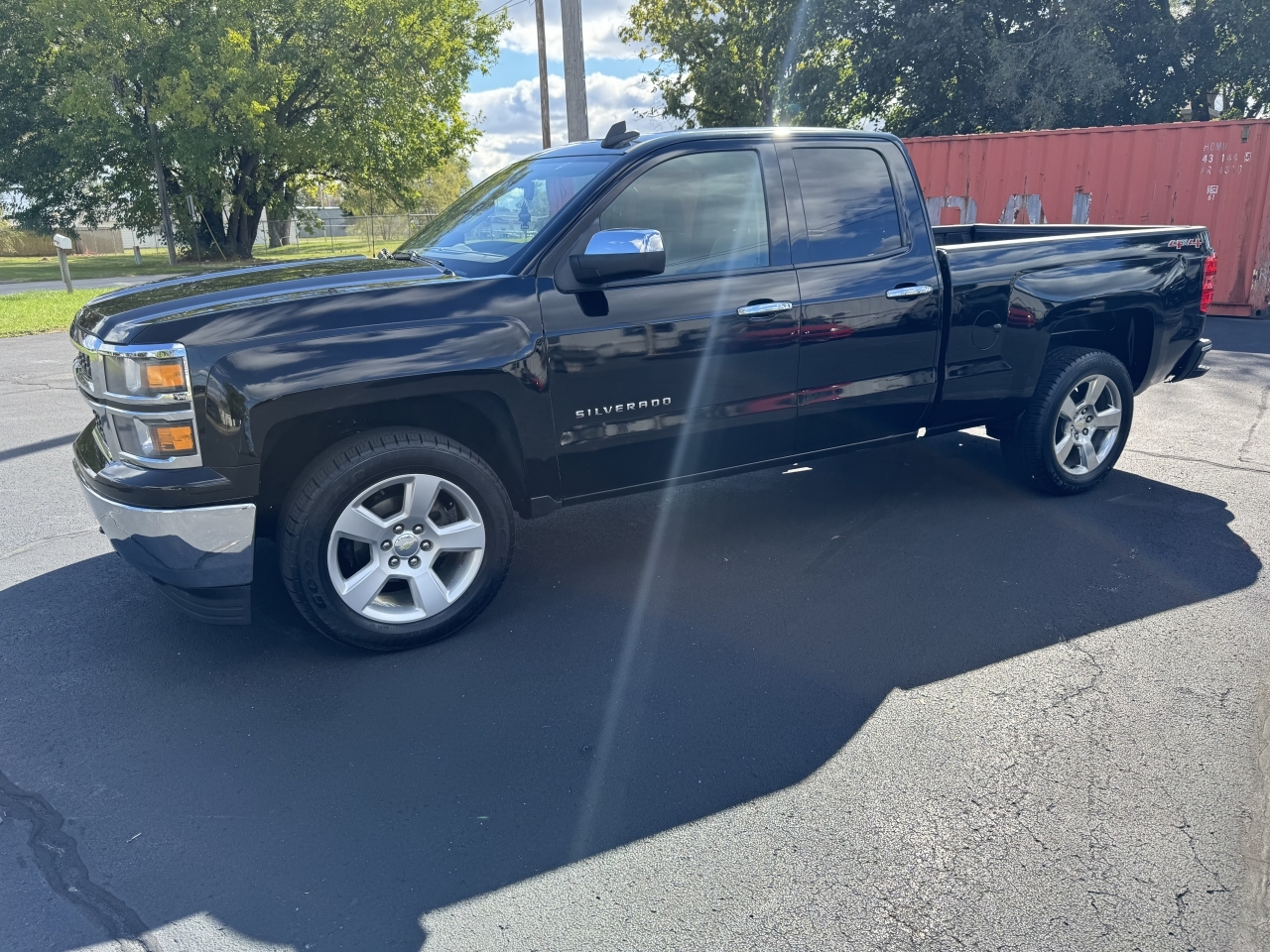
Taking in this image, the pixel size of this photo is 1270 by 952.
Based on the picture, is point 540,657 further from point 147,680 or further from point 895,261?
point 895,261

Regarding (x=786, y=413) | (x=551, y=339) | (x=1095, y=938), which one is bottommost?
(x=1095, y=938)

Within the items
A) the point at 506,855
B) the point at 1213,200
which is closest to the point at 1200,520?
the point at 506,855

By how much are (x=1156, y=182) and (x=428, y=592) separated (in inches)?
507

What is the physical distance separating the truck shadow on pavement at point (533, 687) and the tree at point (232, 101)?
25.7 metres

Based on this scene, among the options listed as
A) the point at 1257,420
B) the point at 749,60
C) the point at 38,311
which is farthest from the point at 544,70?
the point at 1257,420

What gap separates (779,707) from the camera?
338 centimetres

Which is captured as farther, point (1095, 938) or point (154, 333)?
point (154, 333)

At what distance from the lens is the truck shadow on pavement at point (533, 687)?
8.73 ft

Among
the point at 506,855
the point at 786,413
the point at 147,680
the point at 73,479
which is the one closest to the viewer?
the point at 506,855

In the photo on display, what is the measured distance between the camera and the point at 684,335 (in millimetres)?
4062

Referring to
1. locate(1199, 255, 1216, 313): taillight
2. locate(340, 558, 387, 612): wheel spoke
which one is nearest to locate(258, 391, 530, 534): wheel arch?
locate(340, 558, 387, 612): wheel spoke

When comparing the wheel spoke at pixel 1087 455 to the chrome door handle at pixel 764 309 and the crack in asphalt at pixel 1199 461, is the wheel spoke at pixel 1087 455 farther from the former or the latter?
the chrome door handle at pixel 764 309

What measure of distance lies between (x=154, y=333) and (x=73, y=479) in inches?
127

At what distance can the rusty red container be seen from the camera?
12398mm
